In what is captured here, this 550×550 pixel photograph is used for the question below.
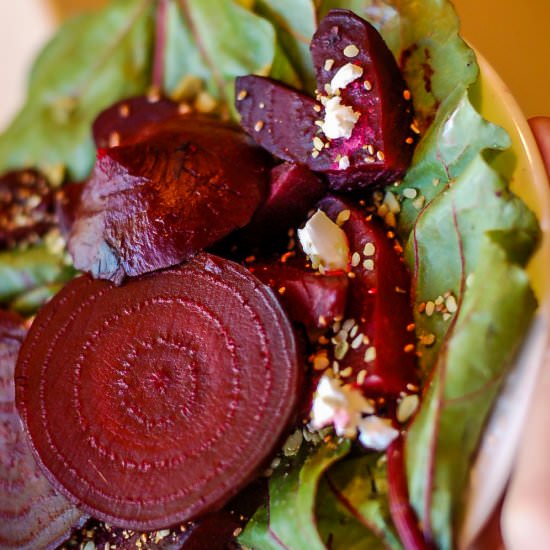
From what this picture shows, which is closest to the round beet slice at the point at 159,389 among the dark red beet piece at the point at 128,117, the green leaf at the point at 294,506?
the green leaf at the point at 294,506

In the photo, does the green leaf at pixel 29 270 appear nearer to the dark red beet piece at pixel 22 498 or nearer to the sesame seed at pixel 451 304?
the dark red beet piece at pixel 22 498

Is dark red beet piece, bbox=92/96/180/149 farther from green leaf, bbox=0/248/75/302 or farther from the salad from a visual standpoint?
green leaf, bbox=0/248/75/302

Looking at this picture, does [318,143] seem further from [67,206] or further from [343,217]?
[67,206]

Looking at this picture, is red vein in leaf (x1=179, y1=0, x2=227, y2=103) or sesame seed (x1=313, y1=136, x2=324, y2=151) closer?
sesame seed (x1=313, y1=136, x2=324, y2=151)

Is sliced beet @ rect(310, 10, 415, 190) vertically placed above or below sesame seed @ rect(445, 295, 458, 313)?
above

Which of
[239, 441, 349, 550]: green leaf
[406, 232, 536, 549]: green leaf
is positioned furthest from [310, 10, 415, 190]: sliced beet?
[239, 441, 349, 550]: green leaf

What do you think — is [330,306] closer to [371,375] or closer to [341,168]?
[371,375]
